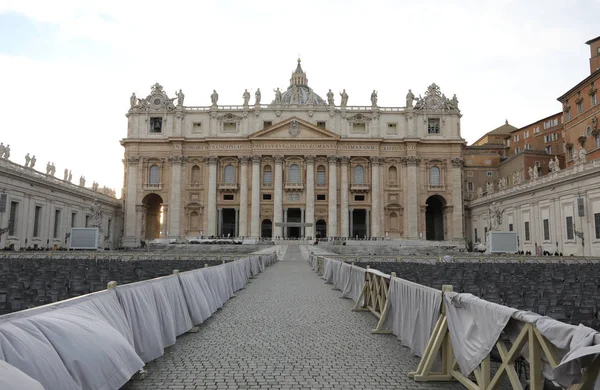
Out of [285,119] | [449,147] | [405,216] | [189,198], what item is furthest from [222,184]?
[449,147]

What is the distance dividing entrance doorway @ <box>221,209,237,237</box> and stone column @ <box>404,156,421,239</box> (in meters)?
26.4

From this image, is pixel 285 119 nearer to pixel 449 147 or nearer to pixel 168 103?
pixel 168 103

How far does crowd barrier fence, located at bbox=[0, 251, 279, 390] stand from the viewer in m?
4.20

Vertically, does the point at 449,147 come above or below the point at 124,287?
above

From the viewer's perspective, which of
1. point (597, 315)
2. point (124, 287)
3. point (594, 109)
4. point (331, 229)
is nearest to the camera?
point (124, 287)

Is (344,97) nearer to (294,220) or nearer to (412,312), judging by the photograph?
(294,220)

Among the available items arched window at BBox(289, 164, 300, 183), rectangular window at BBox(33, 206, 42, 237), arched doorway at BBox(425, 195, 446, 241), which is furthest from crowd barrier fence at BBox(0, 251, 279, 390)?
arched doorway at BBox(425, 195, 446, 241)

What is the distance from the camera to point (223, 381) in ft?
22.3

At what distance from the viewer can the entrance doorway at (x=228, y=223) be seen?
74562mm

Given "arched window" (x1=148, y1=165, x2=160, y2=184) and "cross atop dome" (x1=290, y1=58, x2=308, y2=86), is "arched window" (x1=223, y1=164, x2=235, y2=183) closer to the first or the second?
"arched window" (x1=148, y1=165, x2=160, y2=184)

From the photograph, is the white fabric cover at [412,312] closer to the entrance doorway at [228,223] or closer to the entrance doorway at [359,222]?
the entrance doorway at [228,223]

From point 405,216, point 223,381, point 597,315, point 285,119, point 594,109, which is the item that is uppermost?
point 285,119

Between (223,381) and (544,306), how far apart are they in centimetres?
554

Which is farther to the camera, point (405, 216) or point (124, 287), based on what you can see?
point (405, 216)
